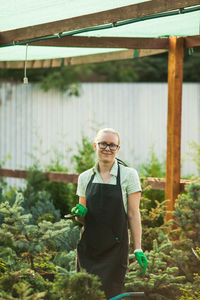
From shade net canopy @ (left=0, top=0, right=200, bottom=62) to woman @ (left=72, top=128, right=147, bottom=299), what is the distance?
0.81m

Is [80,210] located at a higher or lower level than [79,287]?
higher

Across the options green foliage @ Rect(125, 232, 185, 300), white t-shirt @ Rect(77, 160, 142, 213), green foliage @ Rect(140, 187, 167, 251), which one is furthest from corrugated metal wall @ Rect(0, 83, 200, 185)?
white t-shirt @ Rect(77, 160, 142, 213)

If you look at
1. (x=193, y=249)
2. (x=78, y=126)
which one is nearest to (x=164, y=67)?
(x=78, y=126)

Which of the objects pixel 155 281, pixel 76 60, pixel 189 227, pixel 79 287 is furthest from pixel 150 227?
pixel 76 60

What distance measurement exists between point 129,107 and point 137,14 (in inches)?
311

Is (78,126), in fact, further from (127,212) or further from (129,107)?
(127,212)

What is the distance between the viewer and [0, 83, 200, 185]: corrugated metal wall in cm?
1054

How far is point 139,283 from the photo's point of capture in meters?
4.24

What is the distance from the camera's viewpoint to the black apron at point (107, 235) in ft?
11.9

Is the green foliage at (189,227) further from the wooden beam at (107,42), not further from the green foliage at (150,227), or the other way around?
the wooden beam at (107,42)

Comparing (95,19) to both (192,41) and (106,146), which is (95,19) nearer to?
(106,146)

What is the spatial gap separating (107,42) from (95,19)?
146cm

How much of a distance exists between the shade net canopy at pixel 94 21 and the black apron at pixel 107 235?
1.09 meters

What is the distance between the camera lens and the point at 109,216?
3.61 meters
